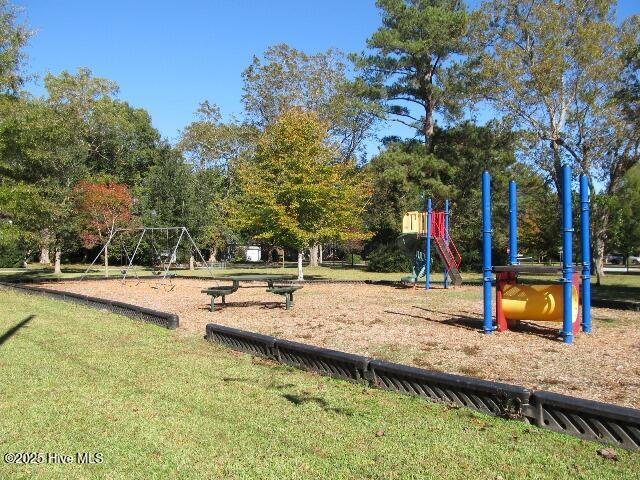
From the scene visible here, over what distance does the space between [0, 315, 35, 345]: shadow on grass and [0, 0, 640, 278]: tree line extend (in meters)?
7.66

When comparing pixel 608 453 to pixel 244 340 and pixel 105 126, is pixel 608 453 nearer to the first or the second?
pixel 244 340

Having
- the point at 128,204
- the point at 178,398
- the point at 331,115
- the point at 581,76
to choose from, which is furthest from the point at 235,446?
the point at 331,115

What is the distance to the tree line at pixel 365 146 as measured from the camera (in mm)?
23141

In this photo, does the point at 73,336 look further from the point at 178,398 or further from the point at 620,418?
the point at 620,418

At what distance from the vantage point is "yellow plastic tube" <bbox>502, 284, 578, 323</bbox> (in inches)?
346

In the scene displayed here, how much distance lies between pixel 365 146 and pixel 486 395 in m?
42.5

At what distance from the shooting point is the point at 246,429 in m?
4.50

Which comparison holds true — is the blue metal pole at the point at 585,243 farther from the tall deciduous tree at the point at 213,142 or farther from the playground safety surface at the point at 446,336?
the tall deciduous tree at the point at 213,142

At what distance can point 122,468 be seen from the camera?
12.2ft

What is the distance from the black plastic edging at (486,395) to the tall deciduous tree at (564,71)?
22082 mm

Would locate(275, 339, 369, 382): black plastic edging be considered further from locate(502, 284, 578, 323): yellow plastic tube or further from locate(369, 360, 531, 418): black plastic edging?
locate(502, 284, 578, 323): yellow plastic tube

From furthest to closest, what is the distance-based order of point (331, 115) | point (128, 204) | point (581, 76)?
point (331, 115), point (128, 204), point (581, 76)

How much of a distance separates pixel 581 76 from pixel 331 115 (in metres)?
19.7

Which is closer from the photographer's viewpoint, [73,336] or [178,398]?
[178,398]
